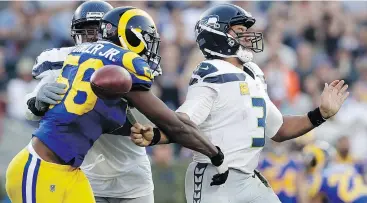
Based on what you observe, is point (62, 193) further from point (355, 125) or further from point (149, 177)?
point (355, 125)

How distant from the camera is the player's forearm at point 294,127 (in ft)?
20.4

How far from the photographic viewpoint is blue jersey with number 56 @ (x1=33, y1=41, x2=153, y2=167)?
5.03 metres

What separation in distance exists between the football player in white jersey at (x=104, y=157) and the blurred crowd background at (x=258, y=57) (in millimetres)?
3754

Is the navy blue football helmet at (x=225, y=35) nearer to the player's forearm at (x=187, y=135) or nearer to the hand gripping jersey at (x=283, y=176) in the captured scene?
the player's forearm at (x=187, y=135)

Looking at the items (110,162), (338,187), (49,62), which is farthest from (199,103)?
(338,187)

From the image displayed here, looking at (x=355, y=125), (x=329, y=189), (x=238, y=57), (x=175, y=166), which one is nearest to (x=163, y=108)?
(x=238, y=57)

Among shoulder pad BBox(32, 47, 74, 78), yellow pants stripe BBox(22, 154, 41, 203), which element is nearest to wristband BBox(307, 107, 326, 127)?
shoulder pad BBox(32, 47, 74, 78)

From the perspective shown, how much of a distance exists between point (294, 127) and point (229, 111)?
74cm

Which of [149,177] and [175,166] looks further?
[175,166]

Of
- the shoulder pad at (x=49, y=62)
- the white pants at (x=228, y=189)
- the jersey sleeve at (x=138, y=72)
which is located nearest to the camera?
the jersey sleeve at (x=138, y=72)

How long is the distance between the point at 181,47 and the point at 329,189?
207 inches

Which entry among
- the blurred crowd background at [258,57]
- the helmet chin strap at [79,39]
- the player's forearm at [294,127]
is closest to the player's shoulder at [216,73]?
the player's forearm at [294,127]

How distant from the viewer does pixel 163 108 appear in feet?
16.7

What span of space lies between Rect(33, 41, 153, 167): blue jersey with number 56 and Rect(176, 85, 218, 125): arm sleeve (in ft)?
1.80
